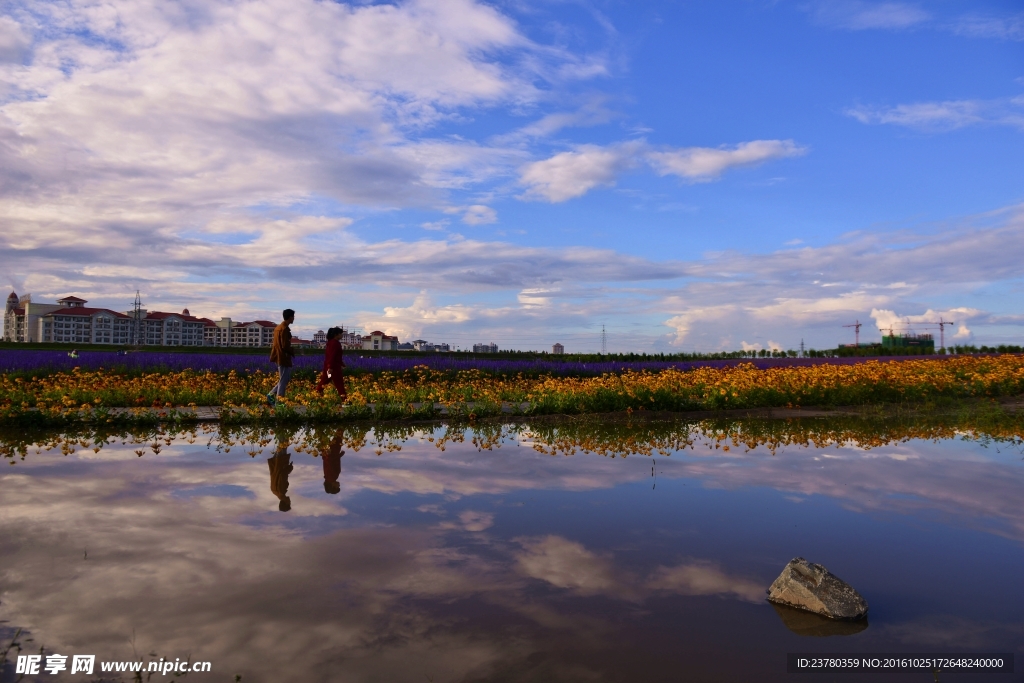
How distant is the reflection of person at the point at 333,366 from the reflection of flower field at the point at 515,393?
286 mm

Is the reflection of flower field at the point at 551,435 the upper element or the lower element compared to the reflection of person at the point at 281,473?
upper

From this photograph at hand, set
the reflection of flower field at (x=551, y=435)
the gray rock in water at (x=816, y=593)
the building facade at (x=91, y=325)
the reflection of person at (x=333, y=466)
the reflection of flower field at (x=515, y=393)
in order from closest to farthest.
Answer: the gray rock in water at (x=816, y=593)
the reflection of person at (x=333, y=466)
the reflection of flower field at (x=551, y=435)
the reflection of flower field at (x=515, y=393)
the building facade at (x=91, y=325)

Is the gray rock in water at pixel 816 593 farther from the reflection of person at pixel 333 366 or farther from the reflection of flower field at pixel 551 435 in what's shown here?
the reflection of person at pixel 333 366

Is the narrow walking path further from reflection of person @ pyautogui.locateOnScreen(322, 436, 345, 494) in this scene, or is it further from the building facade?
the building facade

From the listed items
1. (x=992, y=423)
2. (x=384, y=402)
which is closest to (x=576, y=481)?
(x=384, y=402)

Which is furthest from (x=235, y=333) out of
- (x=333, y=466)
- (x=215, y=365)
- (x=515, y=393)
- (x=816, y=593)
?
(x=816, y=593)

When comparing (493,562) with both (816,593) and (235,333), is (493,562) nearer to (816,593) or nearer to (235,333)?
(816,593)

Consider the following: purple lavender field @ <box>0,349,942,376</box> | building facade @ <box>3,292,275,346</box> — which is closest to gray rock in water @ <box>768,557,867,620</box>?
purple lavender field @ <box>0,349,942,376</box>

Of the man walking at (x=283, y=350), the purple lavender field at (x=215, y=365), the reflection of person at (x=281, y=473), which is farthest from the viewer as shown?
the purple lavender field at (x=215, y=365)

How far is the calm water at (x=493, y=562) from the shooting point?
136 inches

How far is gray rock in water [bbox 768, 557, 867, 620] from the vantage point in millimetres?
3887

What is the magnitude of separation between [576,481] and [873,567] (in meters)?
3.15

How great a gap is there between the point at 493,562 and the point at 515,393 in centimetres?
1124

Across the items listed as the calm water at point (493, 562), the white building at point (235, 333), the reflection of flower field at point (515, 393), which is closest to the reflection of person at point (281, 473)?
the calm water at point (493, 562)
